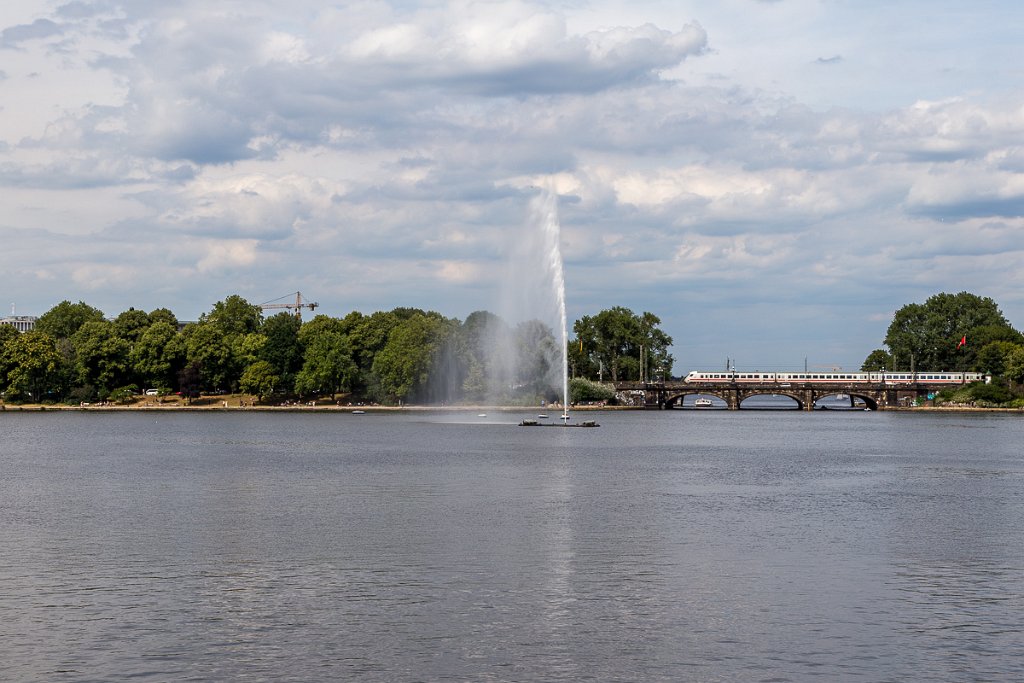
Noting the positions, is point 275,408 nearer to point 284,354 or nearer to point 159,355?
point 284,354

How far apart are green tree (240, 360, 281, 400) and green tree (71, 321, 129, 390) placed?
1860cm

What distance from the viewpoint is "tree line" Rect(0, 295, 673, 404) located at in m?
162

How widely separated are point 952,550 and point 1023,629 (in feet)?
38.2

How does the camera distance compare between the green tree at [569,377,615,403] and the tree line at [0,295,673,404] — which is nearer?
the tree line at [0,295,673,404]

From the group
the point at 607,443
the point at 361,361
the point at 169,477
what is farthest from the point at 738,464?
the point at 361,361

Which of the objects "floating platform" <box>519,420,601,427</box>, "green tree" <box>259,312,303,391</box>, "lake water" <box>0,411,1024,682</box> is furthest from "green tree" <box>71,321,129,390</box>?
"lake water" <box>0,411,1024,682</box>

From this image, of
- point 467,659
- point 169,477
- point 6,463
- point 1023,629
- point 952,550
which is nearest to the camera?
point 467,659

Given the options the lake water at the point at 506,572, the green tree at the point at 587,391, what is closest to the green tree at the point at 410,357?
the green tree at the point at 587,391

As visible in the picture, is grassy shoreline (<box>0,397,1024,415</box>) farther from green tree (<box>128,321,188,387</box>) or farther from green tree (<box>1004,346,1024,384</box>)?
green tree (<box>1004,346,1024,384</box>)

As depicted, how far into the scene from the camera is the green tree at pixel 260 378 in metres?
175

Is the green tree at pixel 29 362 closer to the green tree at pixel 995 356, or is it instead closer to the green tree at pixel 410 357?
the green tree at pixel 410 357

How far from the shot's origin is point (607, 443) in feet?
311

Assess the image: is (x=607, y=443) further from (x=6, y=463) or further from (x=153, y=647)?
(x=153, y=647)

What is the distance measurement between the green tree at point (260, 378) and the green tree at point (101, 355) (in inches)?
732
